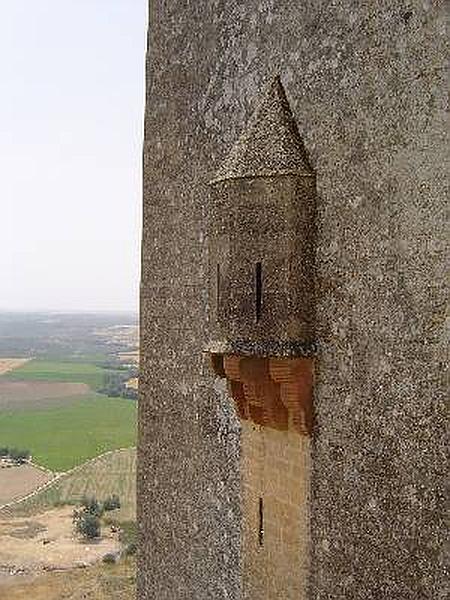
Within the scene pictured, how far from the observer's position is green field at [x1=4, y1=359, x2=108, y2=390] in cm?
11875

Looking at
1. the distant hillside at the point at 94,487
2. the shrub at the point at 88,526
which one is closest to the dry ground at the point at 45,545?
the shrub at the point at 88,526

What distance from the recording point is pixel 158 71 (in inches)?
287

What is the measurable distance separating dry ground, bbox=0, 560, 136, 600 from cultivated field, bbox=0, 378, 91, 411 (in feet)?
190

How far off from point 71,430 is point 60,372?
5087 cm

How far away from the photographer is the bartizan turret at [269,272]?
461 cm

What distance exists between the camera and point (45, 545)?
43.0 metres

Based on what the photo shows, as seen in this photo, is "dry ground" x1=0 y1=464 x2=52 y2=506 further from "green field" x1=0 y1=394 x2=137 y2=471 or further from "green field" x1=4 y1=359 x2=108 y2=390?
"green field" x1=4 y1=359 x2=108 y2=390

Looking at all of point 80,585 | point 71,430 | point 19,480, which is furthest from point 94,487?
point 80,585

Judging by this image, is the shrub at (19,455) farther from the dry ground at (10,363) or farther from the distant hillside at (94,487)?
the dry ground at (10,363)

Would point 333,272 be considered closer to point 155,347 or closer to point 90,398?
point 155,347

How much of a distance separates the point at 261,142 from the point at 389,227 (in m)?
1.01

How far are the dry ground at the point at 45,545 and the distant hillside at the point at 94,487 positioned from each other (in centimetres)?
270

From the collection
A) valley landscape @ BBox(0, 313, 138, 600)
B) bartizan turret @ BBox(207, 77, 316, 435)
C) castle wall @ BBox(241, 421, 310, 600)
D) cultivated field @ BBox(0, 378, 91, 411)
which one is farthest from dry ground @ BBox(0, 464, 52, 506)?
bartizan turret @ BBox(207, 77, 316, 435)

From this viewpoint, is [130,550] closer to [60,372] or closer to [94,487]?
[94,487]
